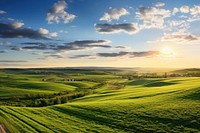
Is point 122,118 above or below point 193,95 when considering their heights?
below

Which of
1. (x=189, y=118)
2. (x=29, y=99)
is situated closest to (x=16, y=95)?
(x=29, y=99)

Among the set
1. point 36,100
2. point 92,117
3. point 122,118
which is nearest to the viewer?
point 122,118

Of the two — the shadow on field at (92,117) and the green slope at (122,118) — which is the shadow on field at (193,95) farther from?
the shadow on field at (92,117)

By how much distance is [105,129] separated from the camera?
39.6 metres

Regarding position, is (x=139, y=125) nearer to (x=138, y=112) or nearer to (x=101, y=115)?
(x=138, y=112)

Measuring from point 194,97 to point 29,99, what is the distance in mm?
67140

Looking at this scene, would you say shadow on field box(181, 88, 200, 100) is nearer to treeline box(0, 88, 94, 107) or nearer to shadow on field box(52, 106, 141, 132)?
shadow on field box(52, 106, 141, 132)

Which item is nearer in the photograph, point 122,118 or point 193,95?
point 122,118

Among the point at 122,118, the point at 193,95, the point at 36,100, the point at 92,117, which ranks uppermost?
the point at 193,95

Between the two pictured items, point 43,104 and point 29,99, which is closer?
point 43,104

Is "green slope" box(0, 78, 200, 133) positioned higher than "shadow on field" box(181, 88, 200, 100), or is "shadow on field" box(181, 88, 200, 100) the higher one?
"shadow on field" box(181, 88, 200, 100)

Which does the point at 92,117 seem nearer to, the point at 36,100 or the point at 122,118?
the point at 122,118

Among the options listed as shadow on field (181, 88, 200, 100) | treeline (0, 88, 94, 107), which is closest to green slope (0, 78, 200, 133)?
shadow on field (181, 88, 200, 100)

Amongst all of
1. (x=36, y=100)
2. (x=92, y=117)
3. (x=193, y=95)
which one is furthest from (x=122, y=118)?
(x=36, y=100)
